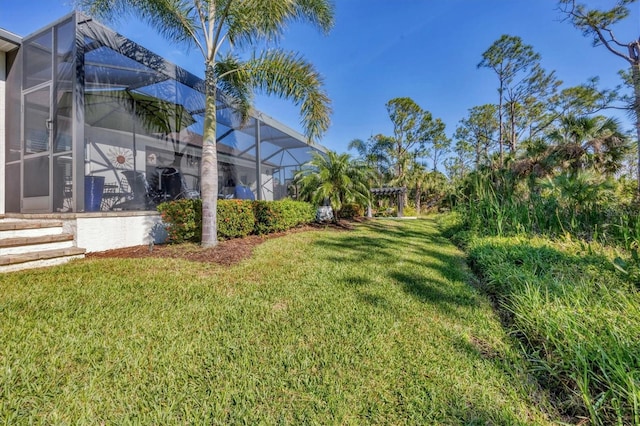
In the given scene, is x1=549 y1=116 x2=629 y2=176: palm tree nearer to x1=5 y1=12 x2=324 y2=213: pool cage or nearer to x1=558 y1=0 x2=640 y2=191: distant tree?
x1=558 y1=0 x2=640 y2=191: distant tree

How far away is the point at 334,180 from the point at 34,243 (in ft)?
24.6

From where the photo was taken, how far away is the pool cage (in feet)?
14.8

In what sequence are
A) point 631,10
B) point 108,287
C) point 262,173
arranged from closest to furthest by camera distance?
point 108,287 < point 262,173 < point 631,10

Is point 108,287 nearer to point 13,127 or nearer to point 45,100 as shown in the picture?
point 45,100

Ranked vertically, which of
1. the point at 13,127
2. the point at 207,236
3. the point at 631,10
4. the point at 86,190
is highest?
the point at 631,10

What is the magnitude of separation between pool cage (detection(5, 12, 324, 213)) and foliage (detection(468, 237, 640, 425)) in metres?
6.60

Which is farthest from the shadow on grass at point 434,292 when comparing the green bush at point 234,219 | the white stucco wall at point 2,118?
the white stucco wall at point 2,118

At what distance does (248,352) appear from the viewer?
1.88 meters

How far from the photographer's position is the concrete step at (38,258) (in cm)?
327

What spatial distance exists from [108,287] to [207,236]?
1.93 metres

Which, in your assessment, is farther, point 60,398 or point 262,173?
point 262,173

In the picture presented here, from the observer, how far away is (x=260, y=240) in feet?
19.7

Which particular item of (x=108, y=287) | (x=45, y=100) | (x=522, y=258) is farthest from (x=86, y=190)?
(x=522, y=258)

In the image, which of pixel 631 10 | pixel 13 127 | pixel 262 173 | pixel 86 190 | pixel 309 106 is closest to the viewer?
pixel 86 190
